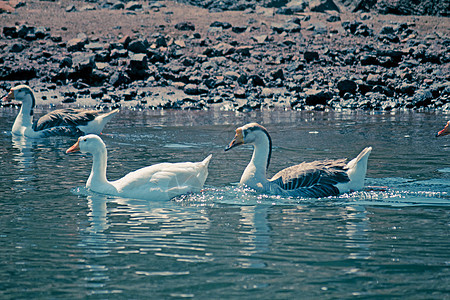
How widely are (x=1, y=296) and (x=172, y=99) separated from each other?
17795 mm

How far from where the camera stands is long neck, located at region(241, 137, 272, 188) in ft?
33.3

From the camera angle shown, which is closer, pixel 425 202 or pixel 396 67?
pixel 425 202

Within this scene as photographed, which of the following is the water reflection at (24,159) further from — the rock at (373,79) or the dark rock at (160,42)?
the rock at (373,79)

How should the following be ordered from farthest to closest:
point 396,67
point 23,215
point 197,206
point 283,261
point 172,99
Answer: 1. point 396,67
2. point 172,99
3. point 197,206
4. point 23,215
5. point 283,261

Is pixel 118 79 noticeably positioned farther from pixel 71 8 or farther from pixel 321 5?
pixel 321 5

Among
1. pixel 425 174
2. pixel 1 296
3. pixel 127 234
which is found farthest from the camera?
pixel 425 174

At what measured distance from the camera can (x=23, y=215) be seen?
337 inches

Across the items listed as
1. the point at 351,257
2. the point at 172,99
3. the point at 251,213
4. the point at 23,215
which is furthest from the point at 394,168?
the point at 172,99

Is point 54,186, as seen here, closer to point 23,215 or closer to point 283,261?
point 23,215

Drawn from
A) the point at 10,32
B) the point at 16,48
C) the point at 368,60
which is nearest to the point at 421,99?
the point at 368,60

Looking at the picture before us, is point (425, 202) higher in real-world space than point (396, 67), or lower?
lower

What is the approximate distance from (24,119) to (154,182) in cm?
857

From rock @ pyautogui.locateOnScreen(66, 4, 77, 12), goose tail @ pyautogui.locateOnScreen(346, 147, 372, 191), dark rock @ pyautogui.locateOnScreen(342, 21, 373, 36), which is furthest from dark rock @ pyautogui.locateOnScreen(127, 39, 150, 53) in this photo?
goose tail @ pyautogui.locateOnScreen(346, 147, 372, 191)

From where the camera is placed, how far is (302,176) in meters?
9.95
